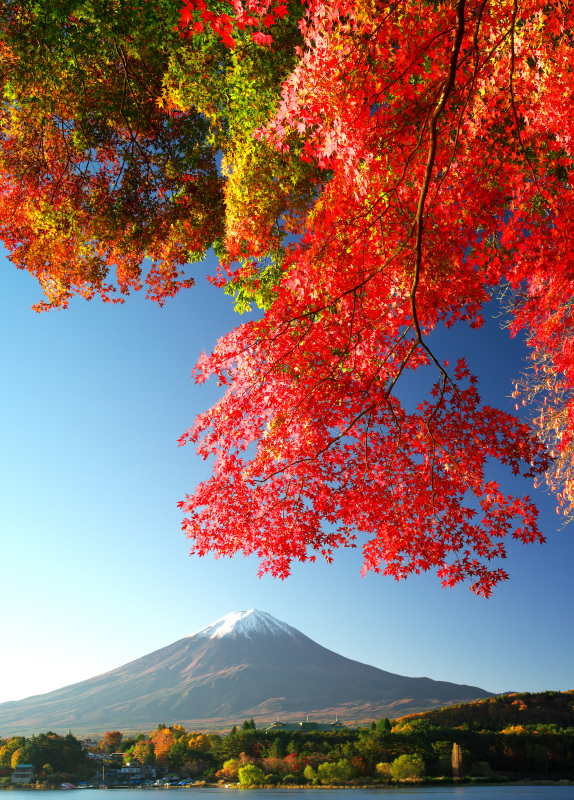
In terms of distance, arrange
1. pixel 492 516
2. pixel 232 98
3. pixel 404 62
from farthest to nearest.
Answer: pixel 232 98 < pixel 492 516 < pixel 404 62

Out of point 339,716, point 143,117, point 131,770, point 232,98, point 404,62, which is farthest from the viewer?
point 339,716

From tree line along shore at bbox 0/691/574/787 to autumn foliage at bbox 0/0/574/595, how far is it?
62482 mm

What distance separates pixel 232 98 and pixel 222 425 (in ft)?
11.5

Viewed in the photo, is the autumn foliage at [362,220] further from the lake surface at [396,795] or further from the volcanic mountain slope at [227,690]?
the volcanic mountain slope at [227,690]

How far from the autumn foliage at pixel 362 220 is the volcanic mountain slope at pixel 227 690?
131662mm

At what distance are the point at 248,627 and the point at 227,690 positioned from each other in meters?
23.6

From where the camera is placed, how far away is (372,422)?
15.0 ft

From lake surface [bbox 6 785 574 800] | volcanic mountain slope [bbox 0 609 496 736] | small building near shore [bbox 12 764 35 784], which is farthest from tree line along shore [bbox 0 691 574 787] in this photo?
volcanic mountain slope [bbox 0 609 496 736]

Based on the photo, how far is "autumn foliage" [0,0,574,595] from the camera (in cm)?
359

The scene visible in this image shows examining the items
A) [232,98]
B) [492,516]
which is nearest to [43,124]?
[232,98]

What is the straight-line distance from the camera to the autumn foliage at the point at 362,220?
11.8ft

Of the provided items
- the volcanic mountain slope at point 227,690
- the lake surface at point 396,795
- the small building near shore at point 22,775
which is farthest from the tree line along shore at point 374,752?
the volcanic mountain slope at point 227,690

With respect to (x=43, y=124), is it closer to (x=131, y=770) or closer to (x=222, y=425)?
(x=222, y=425)

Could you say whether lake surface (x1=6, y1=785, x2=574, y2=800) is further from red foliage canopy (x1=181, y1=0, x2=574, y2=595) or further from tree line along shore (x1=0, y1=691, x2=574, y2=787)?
red foliage canopy (x1=181, y1=0, x2=574, y2=595)
